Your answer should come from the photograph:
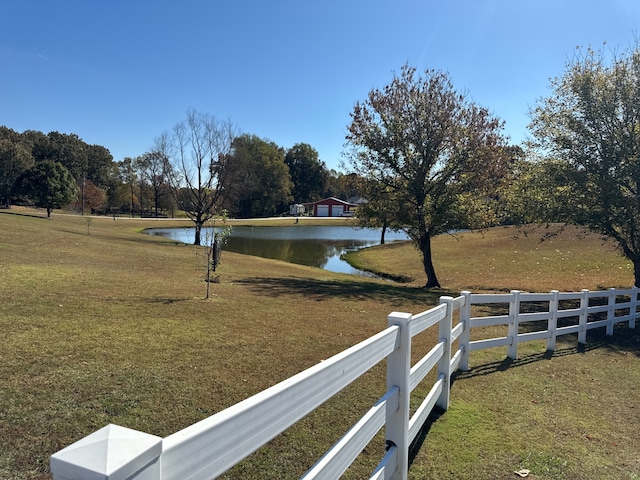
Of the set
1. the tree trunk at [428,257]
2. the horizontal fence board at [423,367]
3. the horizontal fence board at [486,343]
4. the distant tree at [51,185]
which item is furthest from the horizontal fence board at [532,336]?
the distant tree at [51,185]

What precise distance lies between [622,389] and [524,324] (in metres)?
4.85

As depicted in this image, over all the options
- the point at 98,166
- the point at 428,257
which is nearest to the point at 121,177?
the point at 98,166

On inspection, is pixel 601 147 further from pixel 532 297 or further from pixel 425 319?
pixel 425 319

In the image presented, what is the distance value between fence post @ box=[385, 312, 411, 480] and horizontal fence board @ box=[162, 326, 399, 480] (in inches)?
34.2

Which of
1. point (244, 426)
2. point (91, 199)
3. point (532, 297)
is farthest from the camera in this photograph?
point (91, 199)

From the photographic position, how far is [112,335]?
6.20m

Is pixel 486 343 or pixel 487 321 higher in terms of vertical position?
pixel 487 321

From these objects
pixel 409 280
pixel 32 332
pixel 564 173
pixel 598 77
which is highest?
pixel 598 77

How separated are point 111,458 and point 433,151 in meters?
17.7

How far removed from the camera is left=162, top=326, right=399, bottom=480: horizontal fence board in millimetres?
1214

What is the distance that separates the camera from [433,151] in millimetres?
17375

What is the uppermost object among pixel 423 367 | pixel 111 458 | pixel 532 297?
pixel 111 458

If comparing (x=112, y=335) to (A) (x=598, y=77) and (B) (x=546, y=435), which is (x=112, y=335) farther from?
(A) (x=598, y=77)

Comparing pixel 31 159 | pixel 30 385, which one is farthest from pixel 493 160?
pixel 31 159
